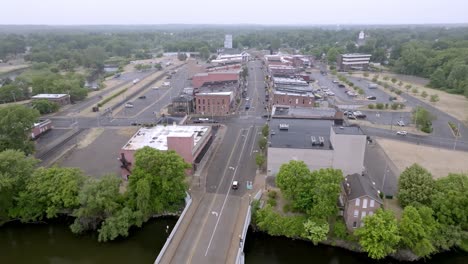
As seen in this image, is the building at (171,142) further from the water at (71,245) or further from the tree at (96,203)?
the water at (71,245)

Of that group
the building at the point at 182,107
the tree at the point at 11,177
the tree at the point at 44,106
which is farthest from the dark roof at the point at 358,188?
the tree at the point at 44,106

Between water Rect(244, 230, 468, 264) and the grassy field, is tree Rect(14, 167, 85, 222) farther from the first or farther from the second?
the grassy field

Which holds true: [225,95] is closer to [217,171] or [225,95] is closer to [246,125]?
[246,125]

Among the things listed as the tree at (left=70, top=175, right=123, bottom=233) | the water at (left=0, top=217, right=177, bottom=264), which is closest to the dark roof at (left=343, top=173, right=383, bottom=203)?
the water at (left=0, top=217, right=177, bottom=264)

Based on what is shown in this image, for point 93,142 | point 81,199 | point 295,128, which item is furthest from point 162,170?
point 93,142

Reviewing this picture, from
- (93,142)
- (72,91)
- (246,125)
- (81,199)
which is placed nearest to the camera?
(81,199)
